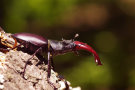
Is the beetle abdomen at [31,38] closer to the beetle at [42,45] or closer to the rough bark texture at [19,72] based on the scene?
the beetle at [42,45]

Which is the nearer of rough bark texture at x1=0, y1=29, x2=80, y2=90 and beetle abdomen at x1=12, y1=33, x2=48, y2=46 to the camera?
rough bark texture at x1=0, y1=29, x2=80, y2=90

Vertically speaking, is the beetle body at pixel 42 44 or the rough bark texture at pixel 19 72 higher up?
the beetle body at pixel 42 44

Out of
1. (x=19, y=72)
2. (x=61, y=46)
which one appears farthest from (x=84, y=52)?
(x=19, y=72)

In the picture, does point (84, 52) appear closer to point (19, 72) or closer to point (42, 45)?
point (42, 45)

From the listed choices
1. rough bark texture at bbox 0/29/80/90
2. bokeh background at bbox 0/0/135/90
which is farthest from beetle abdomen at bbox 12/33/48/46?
bokeh background at bbox 0/0/135/90

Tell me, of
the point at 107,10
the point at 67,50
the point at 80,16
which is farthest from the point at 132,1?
the point at 67,50

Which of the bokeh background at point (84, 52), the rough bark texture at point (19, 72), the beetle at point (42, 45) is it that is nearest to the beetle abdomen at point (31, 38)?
the beetle at point (42, 45)

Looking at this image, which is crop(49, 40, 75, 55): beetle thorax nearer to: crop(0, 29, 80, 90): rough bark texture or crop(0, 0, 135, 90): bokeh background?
crop(0, 29, 80, 90): rough bark texture

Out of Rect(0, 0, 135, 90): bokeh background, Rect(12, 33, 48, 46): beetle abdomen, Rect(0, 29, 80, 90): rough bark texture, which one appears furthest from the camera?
Rect(0, 0, 135, 90): bokeh background
